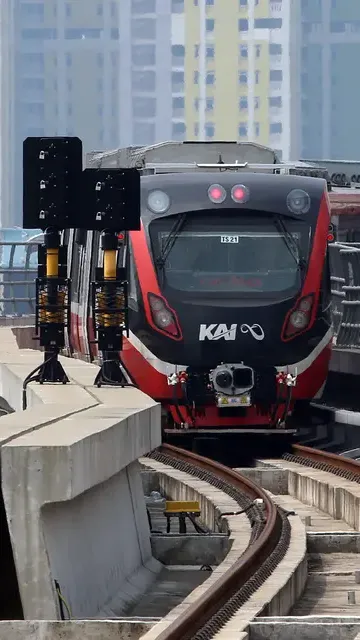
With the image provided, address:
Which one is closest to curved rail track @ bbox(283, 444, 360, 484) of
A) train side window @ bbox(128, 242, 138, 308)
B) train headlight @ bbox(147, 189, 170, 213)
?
train side window @ bbox(128, 242, 138, 308)

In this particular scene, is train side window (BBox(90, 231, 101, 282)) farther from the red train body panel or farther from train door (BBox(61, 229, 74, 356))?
train door (BBox(61, 229, 74, 356))

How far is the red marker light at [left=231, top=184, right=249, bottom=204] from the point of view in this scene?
1962 centimetres

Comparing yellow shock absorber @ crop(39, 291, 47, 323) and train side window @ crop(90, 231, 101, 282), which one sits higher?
train side window @ crop(90, 231, 101, 282)

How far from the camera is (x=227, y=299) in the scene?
19484 millimetres

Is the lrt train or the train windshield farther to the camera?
the train windshield

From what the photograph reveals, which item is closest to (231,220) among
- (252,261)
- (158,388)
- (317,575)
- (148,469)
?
(252,261)

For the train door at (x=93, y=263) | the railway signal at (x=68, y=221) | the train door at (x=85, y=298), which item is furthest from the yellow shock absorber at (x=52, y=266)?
the train door at (x=85, y=298)

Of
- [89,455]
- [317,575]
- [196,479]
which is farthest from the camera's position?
[196,479]

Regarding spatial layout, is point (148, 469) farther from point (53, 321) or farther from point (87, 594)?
point (87, 594)

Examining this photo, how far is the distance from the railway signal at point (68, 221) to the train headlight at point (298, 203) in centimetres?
410

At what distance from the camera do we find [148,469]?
17109 millimetres

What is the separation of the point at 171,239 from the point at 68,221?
14.6ft

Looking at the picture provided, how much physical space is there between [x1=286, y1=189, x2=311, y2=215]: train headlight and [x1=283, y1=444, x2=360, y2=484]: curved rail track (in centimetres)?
221

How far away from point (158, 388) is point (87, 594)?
31.2 feet
